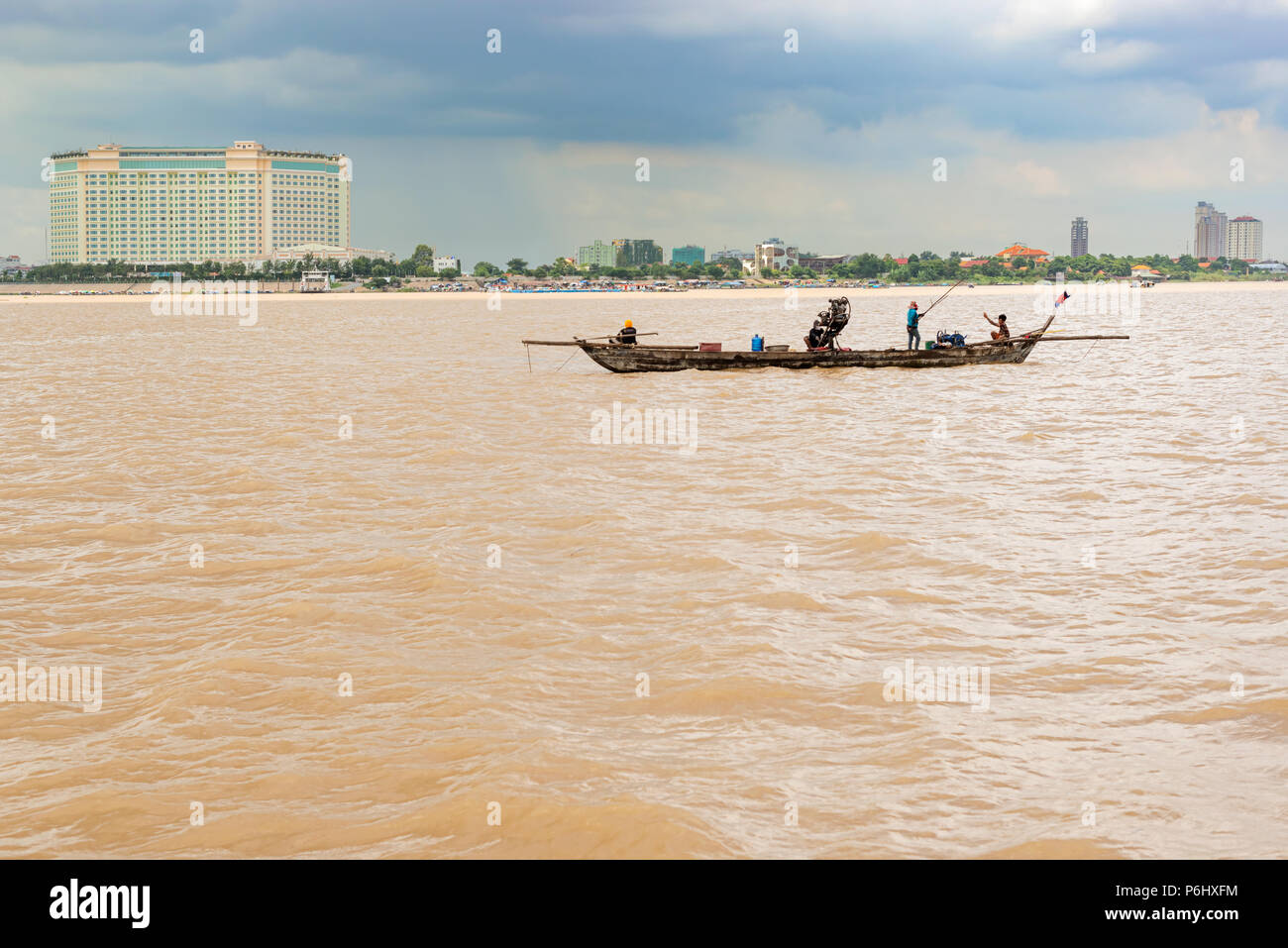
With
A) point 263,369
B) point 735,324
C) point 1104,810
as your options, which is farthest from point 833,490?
point 735,324

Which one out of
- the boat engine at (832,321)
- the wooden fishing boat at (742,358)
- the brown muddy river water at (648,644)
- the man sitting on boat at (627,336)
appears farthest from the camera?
the boat engine at (832,321)

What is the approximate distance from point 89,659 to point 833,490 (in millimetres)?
9253

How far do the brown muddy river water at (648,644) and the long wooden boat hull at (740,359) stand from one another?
38.6ft

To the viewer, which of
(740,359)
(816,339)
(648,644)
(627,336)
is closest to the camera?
(648,644)

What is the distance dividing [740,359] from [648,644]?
23906 mm

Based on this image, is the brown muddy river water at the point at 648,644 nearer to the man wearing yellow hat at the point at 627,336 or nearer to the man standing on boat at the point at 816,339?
the man wearing yellow hat at the point at 627,336

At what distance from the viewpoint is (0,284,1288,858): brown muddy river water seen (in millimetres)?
5836

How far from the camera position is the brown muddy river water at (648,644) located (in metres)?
5.84

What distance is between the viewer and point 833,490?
14547 millimetres

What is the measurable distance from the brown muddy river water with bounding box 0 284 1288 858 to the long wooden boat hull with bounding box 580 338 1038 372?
11.8 metres

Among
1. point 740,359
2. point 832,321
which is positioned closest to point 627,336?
point 740,359

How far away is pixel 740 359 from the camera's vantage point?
31.8 meters

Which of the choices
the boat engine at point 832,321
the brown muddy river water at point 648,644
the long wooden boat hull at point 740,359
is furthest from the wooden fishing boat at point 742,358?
the brown muddy river water at point 648,644

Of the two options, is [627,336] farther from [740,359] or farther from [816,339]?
[816,339]
